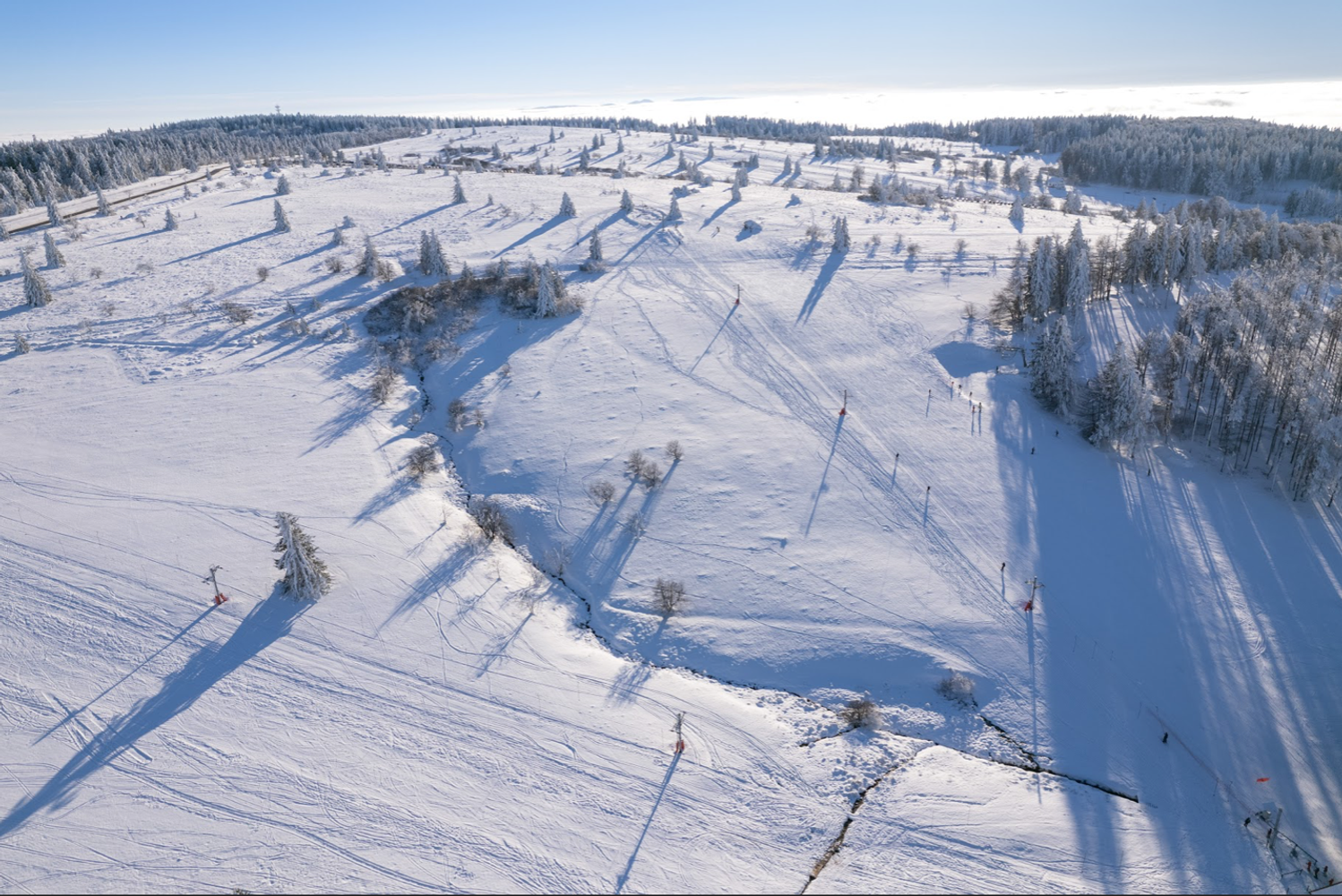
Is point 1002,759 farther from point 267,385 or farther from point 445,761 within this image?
point 267,385

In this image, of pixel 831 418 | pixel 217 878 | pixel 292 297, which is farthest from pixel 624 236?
pixel 217 878

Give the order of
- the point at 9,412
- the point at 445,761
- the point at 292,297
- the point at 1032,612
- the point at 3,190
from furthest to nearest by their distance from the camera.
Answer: the point at 3,190 < the point at 292,297 < the point at 9,412 < the point at 1032,612 < the point at 445,761

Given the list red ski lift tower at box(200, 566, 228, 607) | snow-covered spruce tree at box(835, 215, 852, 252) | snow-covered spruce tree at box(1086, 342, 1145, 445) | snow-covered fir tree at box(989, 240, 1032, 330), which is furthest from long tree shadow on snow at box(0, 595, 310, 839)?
snow-covered spruce tree at box(835, 215, 852, 252)

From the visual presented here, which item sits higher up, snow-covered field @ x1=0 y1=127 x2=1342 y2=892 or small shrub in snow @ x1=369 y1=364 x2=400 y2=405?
small shrub in snow @ x1=369 y1=364 x2=400 y2=405

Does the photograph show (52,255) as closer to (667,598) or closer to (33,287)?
(33,287)

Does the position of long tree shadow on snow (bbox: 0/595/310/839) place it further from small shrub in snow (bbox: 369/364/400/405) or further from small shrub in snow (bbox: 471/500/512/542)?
small shrub in snow (bbox: 369/364/400/405)

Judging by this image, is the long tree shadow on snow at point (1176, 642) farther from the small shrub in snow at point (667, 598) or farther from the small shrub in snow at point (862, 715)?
the small shrub in snow at point (667, 598)

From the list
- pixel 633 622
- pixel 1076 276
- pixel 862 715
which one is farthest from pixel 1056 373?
A: pixel 633 622
